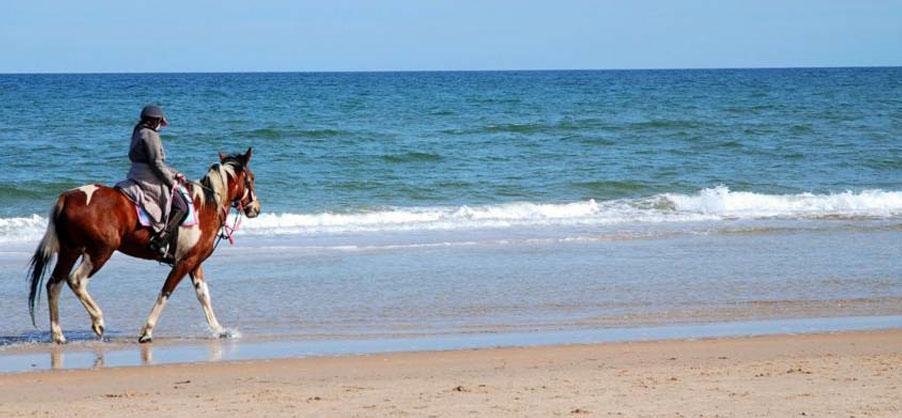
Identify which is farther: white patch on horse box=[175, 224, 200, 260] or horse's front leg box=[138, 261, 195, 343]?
white patch on horse box=[175, 224, 200, 260]

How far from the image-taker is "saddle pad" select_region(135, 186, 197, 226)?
9953 millimetres

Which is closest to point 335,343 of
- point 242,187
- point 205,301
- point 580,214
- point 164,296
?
point 205,301

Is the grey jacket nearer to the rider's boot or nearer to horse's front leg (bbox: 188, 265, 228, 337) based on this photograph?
the rider's boot

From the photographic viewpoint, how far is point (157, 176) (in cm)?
995

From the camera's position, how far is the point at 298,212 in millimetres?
20891

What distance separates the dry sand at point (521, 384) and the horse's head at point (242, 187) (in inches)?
93.1

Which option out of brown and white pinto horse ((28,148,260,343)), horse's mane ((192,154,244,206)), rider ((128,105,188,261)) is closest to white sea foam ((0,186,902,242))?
horse's mane ((192,154,244,206))

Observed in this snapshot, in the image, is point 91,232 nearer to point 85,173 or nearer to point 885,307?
point 885,307

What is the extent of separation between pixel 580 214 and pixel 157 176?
473 inches

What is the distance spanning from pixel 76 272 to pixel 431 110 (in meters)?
39.2

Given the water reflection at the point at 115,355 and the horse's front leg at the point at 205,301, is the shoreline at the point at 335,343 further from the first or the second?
the horse's front leg at the point at 205,301

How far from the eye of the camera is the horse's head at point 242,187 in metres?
10.6

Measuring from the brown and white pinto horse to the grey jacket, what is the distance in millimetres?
107

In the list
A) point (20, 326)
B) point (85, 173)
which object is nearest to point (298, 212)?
point (85, 173)
